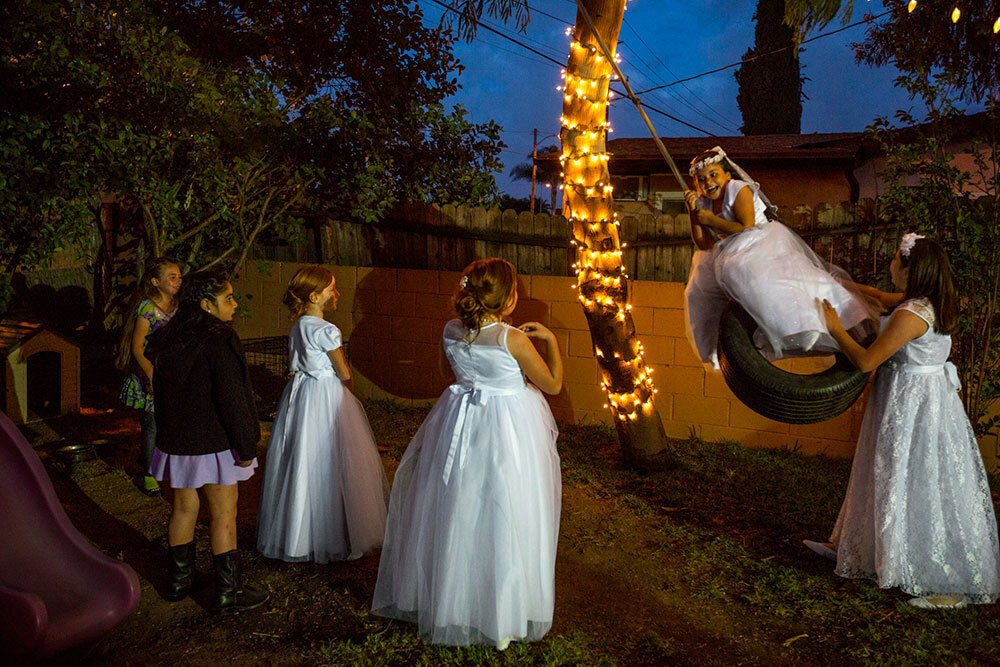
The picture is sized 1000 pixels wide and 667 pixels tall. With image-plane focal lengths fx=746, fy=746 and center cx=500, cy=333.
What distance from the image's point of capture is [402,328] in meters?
8.28

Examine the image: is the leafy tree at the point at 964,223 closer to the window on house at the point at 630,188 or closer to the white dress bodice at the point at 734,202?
the white dress bodice at the point at 734,202

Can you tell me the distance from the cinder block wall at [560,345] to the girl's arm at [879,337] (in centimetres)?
251

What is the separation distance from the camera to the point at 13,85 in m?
5.68

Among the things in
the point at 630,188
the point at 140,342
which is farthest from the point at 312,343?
the point at 630,188

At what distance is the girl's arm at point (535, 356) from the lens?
3.64 metres

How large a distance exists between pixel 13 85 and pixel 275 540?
13.4 ft

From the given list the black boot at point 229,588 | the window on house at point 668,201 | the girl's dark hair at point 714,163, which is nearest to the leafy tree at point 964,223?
the girl's dark hair at point 714,163

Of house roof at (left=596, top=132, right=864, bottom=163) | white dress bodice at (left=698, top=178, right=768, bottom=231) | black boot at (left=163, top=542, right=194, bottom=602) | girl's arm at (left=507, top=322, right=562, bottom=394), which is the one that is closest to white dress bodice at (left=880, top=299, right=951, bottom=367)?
white dress bodice at (left=698, top=178, right=768, bottom=231)

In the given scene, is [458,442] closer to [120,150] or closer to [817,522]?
[817,522]

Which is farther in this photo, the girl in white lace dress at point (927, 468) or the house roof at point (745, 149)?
the house roof at point (745, 149)

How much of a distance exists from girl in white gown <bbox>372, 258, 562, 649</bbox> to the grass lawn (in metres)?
0.22

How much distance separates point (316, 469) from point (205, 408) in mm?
960

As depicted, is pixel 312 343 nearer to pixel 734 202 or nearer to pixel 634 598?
pixel 634 598

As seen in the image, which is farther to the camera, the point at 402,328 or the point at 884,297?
the point at 402,328
